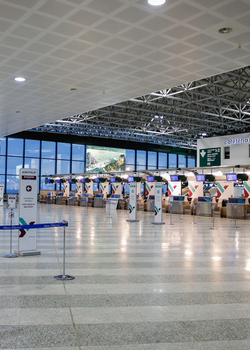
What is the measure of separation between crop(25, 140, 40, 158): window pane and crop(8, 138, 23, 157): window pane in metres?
0.71

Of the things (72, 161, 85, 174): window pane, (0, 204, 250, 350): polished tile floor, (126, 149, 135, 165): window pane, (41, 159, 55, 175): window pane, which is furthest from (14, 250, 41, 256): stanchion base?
(126, 149, 135, 165): window pane

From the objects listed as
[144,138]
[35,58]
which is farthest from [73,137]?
[35,58]

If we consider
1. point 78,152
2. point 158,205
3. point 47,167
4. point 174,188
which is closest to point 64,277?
point 158,205

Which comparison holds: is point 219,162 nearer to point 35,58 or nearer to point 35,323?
point 35,58

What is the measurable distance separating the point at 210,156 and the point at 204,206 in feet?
24.2

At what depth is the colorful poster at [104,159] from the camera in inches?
1785

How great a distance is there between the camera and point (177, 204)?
88.7ft

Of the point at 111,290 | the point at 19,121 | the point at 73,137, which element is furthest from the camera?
the point at 73,137

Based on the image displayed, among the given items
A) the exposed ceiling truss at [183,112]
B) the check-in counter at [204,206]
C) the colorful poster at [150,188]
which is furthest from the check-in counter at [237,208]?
the colorful poster at [150,188]

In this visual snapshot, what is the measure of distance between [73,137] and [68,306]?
131 ft

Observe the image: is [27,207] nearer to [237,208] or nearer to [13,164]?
[237,208]

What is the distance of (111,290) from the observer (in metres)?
5.86

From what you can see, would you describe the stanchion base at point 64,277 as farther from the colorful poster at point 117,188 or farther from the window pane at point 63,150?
the window pane at point 63,150

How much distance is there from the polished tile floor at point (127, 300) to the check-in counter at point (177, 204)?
1685 cm
